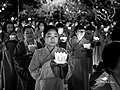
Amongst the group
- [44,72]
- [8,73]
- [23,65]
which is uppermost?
[44,72]

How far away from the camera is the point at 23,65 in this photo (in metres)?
5.67

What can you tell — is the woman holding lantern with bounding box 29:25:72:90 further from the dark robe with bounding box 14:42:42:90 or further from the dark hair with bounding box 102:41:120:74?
the dark hair with bounding box 102:41:120:74

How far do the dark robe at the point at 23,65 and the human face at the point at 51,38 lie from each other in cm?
111

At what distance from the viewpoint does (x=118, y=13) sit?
2008 centimetres

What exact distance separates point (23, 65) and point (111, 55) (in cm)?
339

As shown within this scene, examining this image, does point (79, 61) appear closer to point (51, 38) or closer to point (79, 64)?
point (79, 64)

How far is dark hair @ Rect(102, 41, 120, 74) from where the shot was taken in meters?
2.48

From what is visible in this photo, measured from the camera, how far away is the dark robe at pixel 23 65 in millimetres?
5668

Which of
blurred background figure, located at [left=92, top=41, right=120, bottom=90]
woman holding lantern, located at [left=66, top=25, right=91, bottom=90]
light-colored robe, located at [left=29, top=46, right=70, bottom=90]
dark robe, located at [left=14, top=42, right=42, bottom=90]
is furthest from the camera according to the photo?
woman holding lantern, located at [left=66, top=25, right=91, bottom=90]

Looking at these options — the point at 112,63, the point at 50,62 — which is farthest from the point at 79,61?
the point at 112,63

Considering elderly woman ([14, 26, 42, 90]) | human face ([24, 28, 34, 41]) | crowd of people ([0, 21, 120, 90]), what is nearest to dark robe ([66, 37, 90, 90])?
crowd of people ([0, 21, 120, 90])

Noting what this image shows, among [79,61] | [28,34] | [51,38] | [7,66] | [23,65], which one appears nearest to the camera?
[51,38]

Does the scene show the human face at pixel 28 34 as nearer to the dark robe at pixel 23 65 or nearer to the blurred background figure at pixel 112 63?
the dark robe at pixel 23 65

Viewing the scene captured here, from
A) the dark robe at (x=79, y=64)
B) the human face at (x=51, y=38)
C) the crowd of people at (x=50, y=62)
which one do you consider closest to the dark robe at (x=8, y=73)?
the crowd of people at (x=50, y=62)
